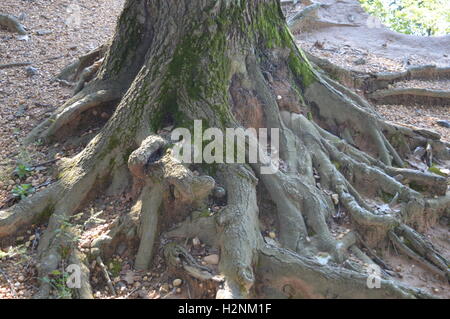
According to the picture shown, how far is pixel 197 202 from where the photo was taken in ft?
12.6

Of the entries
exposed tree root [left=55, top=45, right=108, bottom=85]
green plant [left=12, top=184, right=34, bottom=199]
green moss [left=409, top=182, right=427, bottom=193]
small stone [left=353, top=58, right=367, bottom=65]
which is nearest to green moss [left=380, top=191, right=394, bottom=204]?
green moss [left=409, top=182, right=427, bottom=193]

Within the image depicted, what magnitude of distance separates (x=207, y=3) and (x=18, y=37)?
4.98m

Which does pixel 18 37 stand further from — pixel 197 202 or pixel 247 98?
pixel 197 202

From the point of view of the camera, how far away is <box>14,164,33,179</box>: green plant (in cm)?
457

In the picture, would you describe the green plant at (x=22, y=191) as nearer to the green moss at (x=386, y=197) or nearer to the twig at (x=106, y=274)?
the twig at (x=106, y=274)

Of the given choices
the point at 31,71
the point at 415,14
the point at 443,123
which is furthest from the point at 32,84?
the point at 415,14

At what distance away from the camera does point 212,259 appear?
3521 millimetres

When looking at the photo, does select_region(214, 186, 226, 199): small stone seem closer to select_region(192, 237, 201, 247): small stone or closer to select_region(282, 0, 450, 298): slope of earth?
select_region(192, 237, 201, 247): small stone

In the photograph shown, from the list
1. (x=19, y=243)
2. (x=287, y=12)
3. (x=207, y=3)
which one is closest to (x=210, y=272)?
(x=19, y=243)

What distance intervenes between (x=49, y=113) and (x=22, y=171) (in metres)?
1.27

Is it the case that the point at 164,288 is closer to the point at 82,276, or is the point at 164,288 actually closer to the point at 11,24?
the point at 82,276

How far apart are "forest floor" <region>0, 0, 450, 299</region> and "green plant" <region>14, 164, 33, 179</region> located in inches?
1.1

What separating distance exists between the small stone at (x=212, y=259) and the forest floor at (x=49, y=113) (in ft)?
0.03

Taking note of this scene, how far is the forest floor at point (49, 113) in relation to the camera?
359 cm
